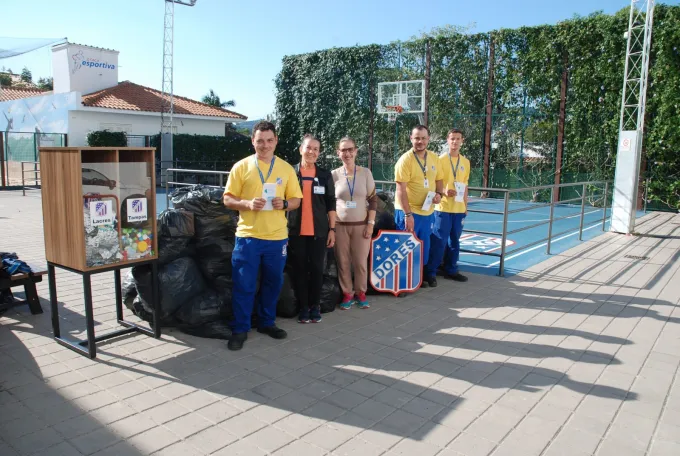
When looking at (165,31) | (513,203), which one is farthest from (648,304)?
(165,31)

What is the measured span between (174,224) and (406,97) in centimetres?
1679

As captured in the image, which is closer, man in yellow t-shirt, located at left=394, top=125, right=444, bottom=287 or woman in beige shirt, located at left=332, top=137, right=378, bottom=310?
woman in beige shirt, located at left=332, top=137, right=378, bottom=310

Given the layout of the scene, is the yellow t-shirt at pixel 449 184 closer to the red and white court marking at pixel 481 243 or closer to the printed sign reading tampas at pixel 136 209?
the red and white court marking at pixel 481 243

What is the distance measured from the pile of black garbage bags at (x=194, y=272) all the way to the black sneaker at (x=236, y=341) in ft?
0.55

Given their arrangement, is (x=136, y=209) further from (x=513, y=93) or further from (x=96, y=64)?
(x=96, y=64)

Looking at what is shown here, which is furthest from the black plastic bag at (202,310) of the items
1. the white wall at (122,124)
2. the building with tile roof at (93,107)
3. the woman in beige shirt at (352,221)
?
the building with tile roof at (93,107)

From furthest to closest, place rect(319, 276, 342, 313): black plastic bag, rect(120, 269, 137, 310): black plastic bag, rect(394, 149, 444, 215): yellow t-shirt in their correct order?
rect(394, 149, 444, 215): yellow t-shirt
rect(319, 276, 342, 313): black plastic bag
rect(120, 269, 137, 310): black plastic bag

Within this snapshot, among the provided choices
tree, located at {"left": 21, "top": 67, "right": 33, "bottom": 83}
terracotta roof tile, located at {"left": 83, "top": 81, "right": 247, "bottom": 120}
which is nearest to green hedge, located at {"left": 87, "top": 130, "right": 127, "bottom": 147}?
terracotta roof tile, located at {"left": 83, "top": 81, "right": 247, "bottom": 120}

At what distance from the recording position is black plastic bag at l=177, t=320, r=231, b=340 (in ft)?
13.5

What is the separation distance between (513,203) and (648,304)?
433 inches

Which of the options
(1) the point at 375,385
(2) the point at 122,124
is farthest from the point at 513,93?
(2) the point at 122,124

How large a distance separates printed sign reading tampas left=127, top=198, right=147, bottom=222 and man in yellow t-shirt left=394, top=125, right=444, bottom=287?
263 cm

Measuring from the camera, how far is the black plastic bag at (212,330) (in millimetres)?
4125

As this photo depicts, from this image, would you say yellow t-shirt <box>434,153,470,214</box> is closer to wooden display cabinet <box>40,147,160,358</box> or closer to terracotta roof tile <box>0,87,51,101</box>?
wooden display cabinet <box>40,147,160,358</box>
